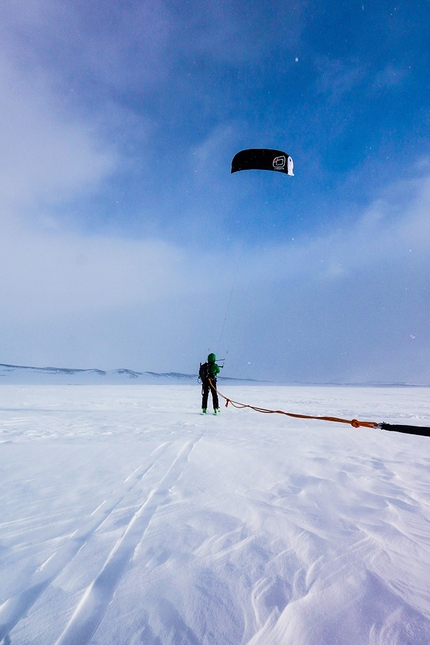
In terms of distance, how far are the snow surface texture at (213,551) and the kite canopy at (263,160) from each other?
10.9 m

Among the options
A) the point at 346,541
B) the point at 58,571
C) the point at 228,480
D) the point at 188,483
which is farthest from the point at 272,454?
the point at 58,571

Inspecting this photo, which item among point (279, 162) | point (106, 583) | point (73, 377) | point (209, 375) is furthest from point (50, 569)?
point (73, 377)

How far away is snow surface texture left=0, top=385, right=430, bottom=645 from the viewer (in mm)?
1671

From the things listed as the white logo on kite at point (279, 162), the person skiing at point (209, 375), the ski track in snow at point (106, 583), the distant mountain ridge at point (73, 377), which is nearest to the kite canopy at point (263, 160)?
the white logo on kite at point (279, 162)

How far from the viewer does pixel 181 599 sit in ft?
6.06

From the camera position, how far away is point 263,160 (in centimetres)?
1259

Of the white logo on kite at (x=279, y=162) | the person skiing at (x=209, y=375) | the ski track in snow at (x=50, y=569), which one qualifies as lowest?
the ski track in snow at (x=50, y=569)

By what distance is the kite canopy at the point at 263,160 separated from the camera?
40.7 feet

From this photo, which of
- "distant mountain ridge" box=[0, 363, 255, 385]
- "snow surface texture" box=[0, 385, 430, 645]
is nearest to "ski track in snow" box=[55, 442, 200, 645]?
"snow surface texture" box=[0, 385, 430, 645]

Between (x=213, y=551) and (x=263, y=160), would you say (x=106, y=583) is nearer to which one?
(x=213, y=551)

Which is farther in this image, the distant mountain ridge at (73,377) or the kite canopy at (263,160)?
the distant mountain ridge at (73,377)

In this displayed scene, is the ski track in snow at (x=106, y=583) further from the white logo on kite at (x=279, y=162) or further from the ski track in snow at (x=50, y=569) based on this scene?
the white logo on kite at (x=279, y=162)

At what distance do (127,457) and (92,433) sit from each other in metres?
2.53

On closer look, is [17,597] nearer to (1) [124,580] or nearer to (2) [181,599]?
(1) [124,580]
